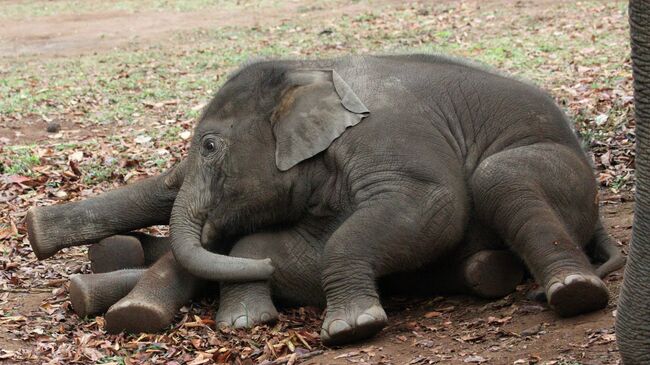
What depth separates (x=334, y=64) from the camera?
662cm

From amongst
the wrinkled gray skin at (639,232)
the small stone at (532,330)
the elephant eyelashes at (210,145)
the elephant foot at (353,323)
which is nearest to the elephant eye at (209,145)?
the elephant eyelashes at (210,145)

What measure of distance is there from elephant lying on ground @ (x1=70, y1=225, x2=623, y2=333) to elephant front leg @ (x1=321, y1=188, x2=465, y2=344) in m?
0.26

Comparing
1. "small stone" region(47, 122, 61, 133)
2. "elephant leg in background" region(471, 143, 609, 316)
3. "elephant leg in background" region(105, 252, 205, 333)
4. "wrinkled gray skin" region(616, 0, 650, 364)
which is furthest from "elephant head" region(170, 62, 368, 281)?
"small stone" region(47, 122, 61, 133)

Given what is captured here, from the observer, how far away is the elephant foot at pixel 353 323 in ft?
17.6

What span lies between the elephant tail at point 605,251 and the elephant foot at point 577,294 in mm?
664

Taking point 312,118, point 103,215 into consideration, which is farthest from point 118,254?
point 312,118

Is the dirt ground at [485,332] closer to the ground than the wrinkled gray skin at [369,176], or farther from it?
closer to the ground

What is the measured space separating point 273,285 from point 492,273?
1.25 metres

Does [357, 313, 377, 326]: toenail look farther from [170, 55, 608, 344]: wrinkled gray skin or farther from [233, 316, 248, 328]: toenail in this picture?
[233, 316, 248, 328]: toenail

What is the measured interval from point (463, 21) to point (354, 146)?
1079 centimetres

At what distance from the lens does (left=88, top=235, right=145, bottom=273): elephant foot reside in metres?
A: 6.68

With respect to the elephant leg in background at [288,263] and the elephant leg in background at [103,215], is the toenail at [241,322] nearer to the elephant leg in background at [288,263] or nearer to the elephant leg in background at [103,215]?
the elephant leg in background at [288,263]

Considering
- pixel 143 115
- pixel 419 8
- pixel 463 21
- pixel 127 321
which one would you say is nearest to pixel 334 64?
pixel 127 321

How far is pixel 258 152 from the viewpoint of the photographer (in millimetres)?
6176
